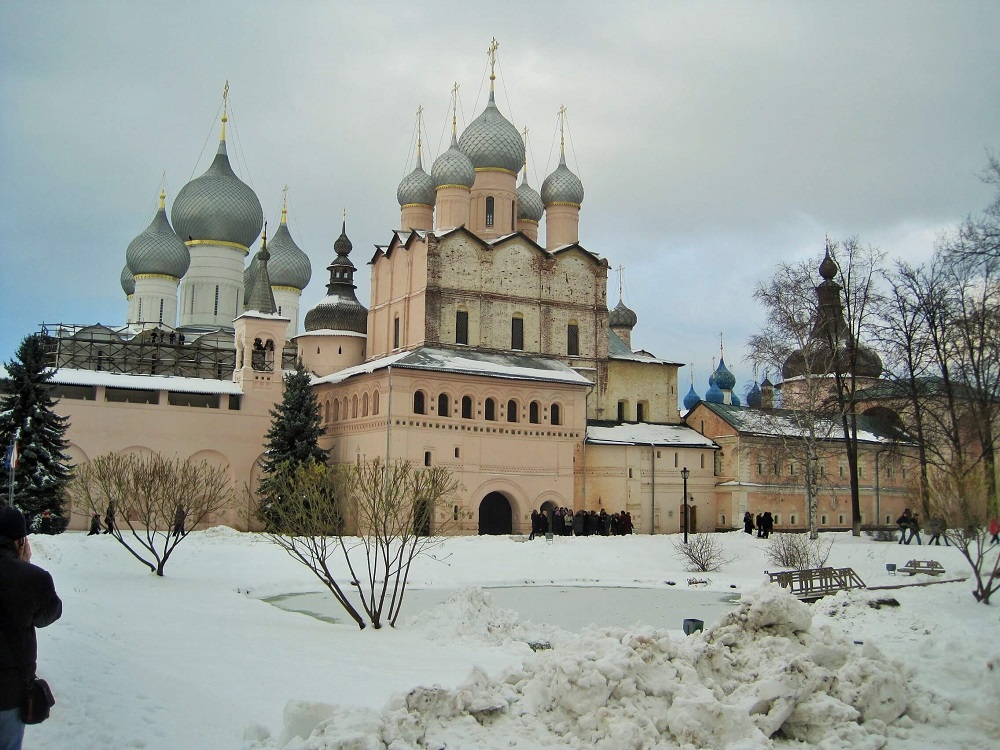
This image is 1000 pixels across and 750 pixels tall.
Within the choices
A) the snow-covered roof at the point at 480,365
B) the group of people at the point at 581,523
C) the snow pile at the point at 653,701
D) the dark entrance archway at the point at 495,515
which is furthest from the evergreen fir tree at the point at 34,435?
the snow pile at the point at 653,701

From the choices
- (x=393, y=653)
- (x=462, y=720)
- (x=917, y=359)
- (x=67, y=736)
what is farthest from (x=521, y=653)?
(x=917, y=359)

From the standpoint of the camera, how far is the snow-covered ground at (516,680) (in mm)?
7551

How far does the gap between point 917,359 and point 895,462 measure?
50.2 feet

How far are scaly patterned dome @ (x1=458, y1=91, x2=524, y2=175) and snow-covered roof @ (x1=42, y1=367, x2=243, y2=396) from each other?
12.6 m

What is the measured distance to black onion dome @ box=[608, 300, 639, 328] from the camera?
1919 inches

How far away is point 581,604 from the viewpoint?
Answer: 61.7ft

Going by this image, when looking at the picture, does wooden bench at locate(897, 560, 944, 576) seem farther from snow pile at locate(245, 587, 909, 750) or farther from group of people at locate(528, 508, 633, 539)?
group of people at locate(528, 508, 633, 539)

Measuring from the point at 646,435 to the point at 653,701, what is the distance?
96.8 feet

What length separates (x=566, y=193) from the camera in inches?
1599

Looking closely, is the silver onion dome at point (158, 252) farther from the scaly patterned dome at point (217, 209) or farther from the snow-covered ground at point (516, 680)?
the snow-covered ground at point (516, 680)

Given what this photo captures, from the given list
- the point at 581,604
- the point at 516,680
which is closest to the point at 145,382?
the point at 581,604

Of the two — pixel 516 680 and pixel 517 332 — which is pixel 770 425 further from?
pixel 516 680

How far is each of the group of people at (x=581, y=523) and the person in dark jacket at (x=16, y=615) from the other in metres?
27.0

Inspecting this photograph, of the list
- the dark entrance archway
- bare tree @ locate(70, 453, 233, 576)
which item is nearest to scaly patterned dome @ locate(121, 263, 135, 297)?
the dark entrance archway
